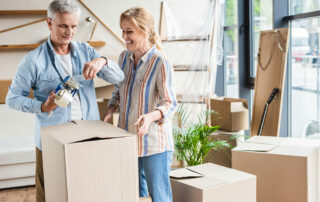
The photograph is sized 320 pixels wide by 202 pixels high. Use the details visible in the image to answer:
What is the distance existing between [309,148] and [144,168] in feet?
3.73

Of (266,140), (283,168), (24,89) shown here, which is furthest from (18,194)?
(283,168)

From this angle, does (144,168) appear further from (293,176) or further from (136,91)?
(293,176)

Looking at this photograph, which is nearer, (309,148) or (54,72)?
(54,72)

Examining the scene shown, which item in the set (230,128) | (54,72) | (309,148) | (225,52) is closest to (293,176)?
(309,148)

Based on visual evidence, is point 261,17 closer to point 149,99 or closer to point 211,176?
point 211,176

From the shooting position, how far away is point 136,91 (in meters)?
1.69

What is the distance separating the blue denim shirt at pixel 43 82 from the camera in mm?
1593

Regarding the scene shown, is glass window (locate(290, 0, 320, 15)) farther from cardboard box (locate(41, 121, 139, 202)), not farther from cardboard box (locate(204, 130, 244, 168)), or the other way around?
cardboard box (locate(41, 121, 139, 202))

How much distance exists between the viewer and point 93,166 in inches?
47.8

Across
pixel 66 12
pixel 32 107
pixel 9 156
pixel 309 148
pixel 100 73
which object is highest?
pixel 66 12

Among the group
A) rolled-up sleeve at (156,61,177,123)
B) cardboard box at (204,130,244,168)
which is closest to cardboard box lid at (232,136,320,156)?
cardboard box at (204,130,244,168)

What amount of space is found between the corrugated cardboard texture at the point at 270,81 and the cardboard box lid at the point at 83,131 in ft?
6.61

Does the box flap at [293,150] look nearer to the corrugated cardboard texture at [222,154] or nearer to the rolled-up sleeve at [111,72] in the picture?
the corrugated cardboard texture at [222,154]

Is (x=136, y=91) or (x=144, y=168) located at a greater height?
(x=136, y=91)
